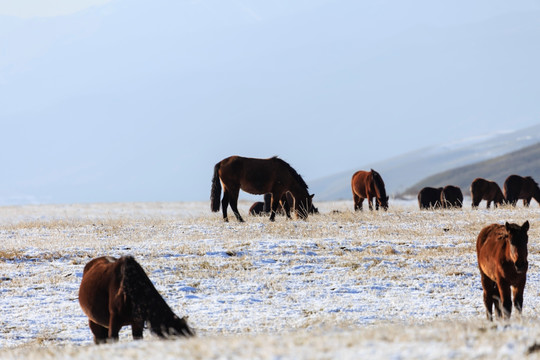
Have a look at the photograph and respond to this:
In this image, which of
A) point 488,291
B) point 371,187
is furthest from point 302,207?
point 488,291

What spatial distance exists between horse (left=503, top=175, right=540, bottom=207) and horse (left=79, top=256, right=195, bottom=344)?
85.0ft

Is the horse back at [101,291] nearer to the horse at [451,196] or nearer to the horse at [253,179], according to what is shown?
the horse at [253,179]

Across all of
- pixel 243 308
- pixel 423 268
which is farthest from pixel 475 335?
pixel 423 268

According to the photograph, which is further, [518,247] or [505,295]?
[505,295]

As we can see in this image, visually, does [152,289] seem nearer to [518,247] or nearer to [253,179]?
[518,247]

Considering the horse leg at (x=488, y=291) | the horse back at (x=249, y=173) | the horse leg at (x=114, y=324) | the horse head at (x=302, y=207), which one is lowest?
the horse leg at (x=488, y=291)

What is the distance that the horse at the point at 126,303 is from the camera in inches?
314

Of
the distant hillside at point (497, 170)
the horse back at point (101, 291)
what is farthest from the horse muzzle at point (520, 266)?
the distant hillside at point (497, 170)

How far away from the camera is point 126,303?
819cm

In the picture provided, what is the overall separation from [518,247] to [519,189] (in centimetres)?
2456

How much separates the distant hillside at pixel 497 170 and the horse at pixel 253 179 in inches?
5159

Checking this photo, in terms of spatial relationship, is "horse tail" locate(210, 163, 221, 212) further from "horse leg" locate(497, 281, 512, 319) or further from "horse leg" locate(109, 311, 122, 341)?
"horse leg" locate(109, 311, 122, 341)

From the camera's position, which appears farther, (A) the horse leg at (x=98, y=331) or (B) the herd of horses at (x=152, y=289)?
(A) the horse leg at (x=98, y=331)

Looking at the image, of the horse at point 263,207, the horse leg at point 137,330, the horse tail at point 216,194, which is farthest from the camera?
the horse at point 263,207
